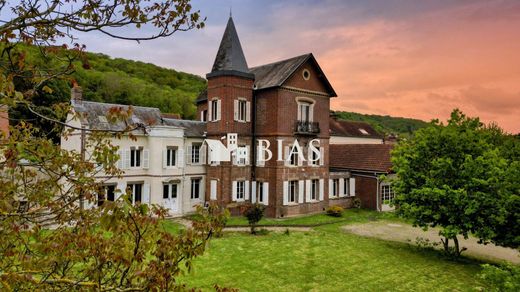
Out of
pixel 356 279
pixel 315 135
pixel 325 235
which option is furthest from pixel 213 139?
pixel 356 279

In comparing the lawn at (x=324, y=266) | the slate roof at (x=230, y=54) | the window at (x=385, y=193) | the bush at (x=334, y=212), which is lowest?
the lawn at (x=324, y=266)

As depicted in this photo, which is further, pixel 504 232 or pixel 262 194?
pixel 262 194

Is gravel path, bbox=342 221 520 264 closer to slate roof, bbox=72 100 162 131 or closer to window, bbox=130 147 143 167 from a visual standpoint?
window, bbox=130 147 143 167

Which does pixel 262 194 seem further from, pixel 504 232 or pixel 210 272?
pixel 504 232

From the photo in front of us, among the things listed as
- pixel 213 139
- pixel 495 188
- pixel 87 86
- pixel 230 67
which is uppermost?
pixel 87 86

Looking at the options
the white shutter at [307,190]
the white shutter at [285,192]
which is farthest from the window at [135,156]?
the white shutter at [307,190]

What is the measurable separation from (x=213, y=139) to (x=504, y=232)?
1753cm

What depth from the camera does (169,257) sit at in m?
3.21

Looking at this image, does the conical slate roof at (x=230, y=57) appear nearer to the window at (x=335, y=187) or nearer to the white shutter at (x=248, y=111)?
the white shutter at (x=248, y=111)

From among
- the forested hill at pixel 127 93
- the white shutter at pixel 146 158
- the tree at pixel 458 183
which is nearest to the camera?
the tree at pixel 458 183

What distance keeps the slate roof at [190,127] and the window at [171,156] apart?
146cm

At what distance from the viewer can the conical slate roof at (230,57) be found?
24250mm

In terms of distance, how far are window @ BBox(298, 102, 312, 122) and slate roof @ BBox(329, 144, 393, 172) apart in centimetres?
729

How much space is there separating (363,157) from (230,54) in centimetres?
1468
